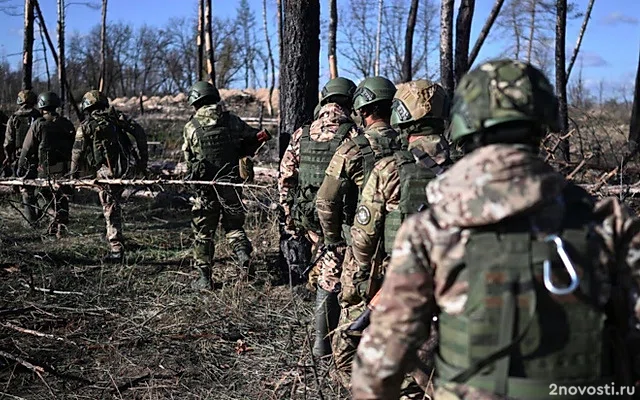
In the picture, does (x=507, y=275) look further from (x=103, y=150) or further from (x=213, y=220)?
(x=103, y=150)

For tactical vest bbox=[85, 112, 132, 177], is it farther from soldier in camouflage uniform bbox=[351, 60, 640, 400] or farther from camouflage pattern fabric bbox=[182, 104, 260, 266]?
soldier in camouflage uniform bbox=[351, 60, 640, 400]

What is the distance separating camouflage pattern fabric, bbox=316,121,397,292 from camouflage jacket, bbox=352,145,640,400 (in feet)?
7.33

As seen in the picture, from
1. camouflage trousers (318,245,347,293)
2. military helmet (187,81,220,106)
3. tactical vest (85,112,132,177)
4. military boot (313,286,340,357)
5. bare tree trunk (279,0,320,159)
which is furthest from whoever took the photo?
tactical vest (85,112,132,177)

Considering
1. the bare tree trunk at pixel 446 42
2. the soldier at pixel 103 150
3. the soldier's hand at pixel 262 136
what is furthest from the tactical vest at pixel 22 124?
the bare tree trunk at pixel 446 42

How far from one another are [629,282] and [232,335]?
153 inches

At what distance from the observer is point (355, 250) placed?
150 inches

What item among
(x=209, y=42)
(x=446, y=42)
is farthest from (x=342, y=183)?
(x=209, y=42)

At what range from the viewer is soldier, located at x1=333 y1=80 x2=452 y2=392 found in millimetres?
3320

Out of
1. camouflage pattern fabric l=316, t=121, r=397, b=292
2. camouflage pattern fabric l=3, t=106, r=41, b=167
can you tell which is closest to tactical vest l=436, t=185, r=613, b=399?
camouflage pattern fabric l=316, t=121, r=397, b=292

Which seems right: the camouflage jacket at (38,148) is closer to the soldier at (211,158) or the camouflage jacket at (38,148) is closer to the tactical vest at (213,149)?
the soldier at (211,158)

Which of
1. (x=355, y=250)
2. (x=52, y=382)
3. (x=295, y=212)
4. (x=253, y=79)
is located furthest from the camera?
(x=253, y=79)

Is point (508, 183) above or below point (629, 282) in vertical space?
above

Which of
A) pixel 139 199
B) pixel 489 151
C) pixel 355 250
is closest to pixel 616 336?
pixel 489 151

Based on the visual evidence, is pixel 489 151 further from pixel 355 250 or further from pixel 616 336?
pixel 355 250
